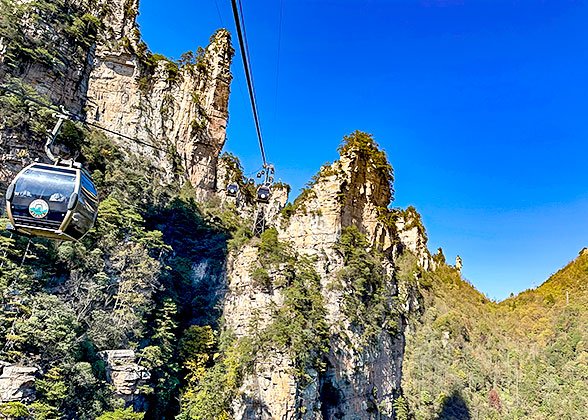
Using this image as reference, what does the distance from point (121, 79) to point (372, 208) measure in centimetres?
2134

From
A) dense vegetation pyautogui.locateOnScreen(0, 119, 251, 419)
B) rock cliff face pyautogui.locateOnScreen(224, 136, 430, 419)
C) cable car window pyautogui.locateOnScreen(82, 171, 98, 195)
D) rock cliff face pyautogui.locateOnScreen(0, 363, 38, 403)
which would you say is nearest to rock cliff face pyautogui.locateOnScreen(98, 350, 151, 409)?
dense vegetation pyautogui.locateOnScreen(0, 119, 251, 419)

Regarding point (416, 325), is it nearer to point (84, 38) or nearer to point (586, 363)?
point (586, 363)

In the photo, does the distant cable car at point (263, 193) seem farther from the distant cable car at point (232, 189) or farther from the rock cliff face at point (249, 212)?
the distant cable car at point (232, 189)

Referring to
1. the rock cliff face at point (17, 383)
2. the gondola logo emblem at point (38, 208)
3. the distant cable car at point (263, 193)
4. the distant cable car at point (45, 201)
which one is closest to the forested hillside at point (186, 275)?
the rock cliff face at point (17, 383)

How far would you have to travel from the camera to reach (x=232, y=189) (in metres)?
30.7

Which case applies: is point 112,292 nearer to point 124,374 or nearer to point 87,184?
point 124,374

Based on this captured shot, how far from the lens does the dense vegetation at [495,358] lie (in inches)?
1355

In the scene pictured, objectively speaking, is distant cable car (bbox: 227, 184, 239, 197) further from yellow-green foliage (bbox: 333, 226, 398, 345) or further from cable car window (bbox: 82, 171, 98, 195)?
cable car window (bbox: 82, 171, 98, 195)

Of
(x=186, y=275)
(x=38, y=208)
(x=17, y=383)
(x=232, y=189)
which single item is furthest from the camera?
(x=232, y=189)

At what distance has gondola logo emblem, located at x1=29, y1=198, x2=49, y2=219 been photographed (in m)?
5.52

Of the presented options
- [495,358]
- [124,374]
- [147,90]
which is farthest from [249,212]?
[495,358]

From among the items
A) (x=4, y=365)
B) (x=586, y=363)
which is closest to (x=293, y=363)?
(x=4, y=365)

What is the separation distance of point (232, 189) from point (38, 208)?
25.2 metres

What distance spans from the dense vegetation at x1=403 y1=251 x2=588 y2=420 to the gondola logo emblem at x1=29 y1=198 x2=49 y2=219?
1274 inches
